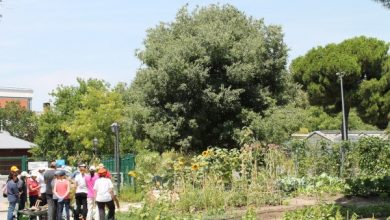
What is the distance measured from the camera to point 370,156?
69.0ft

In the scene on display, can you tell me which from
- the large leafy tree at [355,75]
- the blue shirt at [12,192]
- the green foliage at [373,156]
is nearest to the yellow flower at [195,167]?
the blue shirt at [12,192]

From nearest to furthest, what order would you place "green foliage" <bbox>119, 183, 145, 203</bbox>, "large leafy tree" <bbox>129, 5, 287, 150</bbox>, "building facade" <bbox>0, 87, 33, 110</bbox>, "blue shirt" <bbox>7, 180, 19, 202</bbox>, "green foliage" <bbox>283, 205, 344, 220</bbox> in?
"green foliage" <bbox>283, 205, 344, 220</bbox>
"blue shirt" <bbox>7, 180, 19, 202</bbox>
"green foliage" <bbox>119, 183, 145, 203</bbox>
"large leafy tree" <bbox>129, 5, 287, 150</bbox>
"building facade" <bbox>0, 87, 33, 110</bbox>

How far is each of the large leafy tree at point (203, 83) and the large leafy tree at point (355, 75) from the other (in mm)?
18522

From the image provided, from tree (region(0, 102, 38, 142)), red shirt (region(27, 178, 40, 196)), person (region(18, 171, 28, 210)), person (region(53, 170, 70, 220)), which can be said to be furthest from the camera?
tree (region(0, 102, 38, 142))

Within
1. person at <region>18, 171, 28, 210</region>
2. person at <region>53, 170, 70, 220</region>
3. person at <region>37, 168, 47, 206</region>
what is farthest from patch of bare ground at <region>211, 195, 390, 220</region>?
person at <region>18, 171, 28, 210</region>

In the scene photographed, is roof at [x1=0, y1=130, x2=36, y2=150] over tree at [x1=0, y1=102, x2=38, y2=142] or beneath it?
beneath

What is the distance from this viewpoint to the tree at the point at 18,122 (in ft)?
242

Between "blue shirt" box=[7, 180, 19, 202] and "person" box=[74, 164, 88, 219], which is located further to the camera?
"blue shirt" box=[7, 180, 19, 202]

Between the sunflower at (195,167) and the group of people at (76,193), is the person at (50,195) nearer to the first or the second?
the group of people at (76,193)

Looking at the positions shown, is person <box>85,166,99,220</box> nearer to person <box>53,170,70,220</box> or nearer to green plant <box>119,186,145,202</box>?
person <box>53,170,70,220</box>

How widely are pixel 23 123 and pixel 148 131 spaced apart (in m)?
54.0

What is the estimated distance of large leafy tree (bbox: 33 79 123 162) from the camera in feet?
136

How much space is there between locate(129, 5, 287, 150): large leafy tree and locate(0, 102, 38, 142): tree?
5259cm

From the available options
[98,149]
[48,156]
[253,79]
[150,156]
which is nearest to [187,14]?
[253,79]
